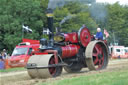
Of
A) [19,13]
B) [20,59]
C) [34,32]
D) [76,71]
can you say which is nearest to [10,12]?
[19,13]

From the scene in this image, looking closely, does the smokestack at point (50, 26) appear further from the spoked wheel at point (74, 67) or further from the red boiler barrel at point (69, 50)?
the spoked wheel at point (74, 67)

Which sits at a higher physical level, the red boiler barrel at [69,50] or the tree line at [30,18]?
the tree line at [30,18]

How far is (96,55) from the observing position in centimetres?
1205

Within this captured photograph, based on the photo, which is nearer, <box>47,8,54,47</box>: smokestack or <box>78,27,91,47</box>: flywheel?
<box>47,8,54,47</box>: smokestack

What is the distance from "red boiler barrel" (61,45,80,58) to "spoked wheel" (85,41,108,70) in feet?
1.38

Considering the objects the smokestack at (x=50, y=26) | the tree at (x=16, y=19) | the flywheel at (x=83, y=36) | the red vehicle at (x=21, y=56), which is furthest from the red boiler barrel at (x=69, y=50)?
the tree at (x=16, y=19)

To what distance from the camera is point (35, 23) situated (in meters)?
38.0

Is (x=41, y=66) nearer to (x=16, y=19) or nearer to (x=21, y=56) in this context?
(x=21, y=56)

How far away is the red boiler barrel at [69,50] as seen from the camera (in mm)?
10830

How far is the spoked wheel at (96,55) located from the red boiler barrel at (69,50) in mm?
420

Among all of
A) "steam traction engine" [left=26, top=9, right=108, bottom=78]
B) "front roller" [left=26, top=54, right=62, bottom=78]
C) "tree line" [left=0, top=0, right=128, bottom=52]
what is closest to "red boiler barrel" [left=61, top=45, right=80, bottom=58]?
"steam traction engine" [left=26, top=9, right=108, bottom=78]

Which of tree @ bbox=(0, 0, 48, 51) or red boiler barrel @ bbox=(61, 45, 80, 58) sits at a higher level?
tree @ bbox=(0, 0, 48, 51)

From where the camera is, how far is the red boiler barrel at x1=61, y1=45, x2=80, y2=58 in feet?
35.5

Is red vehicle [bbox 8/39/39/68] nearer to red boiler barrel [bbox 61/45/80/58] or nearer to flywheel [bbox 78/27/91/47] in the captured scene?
flywheel [bbox 78/27/91/47]
